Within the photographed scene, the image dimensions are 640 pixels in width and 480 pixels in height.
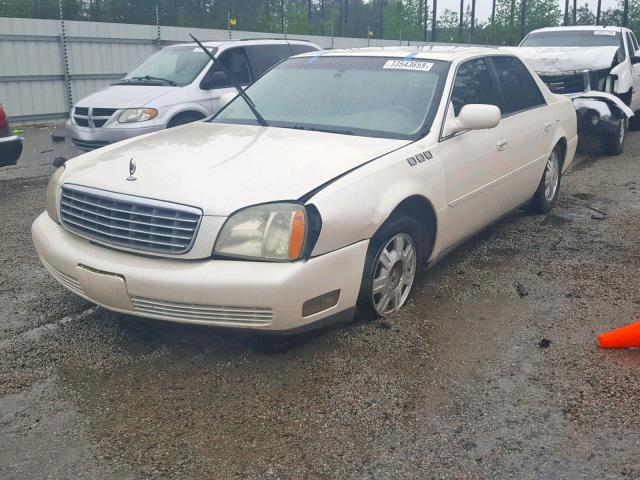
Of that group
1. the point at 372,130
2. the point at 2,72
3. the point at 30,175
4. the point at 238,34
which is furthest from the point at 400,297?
the point at 238,34

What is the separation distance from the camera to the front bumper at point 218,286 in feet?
10.5

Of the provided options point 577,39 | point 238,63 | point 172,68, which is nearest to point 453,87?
point 238,63

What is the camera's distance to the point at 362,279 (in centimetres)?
371

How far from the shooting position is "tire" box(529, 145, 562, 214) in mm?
6297

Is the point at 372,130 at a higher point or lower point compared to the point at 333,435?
higher

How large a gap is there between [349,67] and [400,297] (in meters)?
1.74

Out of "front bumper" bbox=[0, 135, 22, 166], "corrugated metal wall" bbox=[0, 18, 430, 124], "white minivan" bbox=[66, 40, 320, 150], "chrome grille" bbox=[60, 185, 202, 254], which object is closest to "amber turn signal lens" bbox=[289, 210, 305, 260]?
"chrome grille" bbox=[60, 185, 202, 254]

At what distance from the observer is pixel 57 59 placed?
48.3 feet

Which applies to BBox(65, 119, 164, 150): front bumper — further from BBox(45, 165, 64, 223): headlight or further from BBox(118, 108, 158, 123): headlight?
BBox(45, 165, 64, 223): headlight

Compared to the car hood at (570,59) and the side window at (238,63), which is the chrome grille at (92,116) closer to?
the side window at (238,63)

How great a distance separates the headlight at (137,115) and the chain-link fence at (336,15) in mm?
7514

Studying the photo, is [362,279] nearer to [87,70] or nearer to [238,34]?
[87,70]

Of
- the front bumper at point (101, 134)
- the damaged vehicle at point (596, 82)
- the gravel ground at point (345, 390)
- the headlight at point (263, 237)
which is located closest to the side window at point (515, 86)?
the gravel ground at point (345, 390)

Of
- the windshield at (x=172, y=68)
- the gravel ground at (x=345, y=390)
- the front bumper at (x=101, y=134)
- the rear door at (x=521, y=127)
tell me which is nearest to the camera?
the gravel ground at (x=345, y=390)
